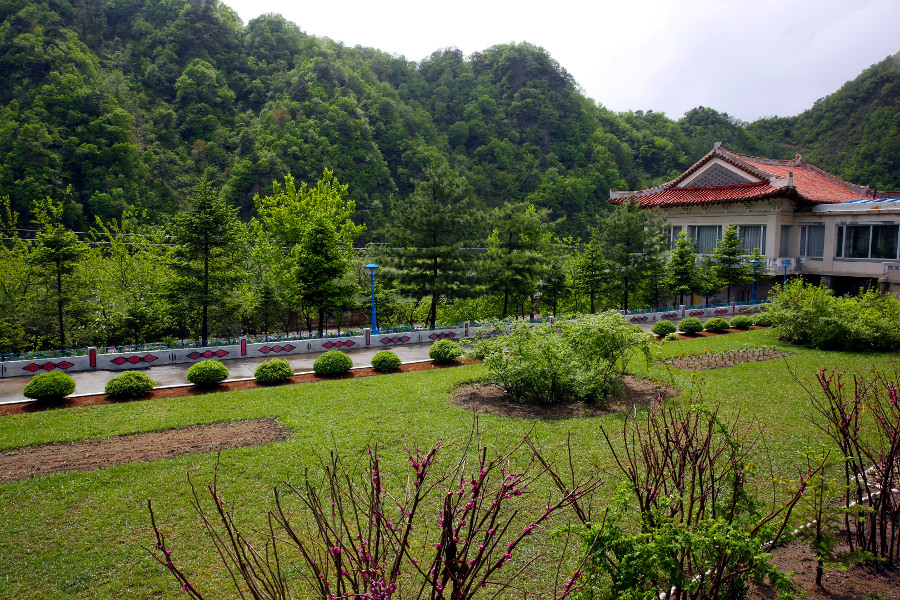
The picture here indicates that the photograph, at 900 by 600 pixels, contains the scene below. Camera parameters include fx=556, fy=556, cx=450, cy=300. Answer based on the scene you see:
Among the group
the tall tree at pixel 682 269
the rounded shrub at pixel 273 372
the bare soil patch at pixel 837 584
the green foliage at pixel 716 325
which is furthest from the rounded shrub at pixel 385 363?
the tall tree at pixel 682 269

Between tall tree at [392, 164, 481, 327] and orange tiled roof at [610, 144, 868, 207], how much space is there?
1701 centimetres

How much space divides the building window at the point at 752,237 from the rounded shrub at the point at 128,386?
31.5 metres

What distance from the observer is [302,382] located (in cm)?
1591

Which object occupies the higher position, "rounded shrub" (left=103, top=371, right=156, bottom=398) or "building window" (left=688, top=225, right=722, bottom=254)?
"building window" (left=688, top=225, right=722, bottom=254)

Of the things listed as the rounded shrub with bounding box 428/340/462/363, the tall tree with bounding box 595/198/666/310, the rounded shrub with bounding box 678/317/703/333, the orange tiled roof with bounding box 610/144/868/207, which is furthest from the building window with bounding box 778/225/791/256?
the rounded shrub with bounding box 428/340/462/363

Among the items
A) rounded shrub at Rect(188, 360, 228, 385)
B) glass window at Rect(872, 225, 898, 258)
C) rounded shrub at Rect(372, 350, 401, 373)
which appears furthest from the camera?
glass window at Rect(872, 225, 898, 258)

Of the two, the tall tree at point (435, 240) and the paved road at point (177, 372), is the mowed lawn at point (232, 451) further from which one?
the tall tree at point (435, 240)

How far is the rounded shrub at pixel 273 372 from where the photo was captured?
15703 mm

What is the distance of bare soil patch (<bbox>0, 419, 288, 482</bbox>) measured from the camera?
948 centimetres

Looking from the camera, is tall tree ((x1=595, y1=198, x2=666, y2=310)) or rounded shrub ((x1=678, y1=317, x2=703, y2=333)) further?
tall tree ((x1=595, y1=198, x2=666, y2=310))

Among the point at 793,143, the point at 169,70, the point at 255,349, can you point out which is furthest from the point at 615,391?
the point at 793,143

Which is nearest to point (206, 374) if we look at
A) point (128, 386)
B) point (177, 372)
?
point (128, 386)

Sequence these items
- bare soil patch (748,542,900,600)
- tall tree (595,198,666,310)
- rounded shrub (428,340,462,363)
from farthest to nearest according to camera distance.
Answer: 1. tall tree (595,198,666,310)
2. rounded shrub (428,340,462,363)
3. bare soil patch (748,542,900,600)

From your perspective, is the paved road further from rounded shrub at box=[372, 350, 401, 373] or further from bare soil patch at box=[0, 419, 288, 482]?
bare soil patch at box=[0, 419, 288, 482]
